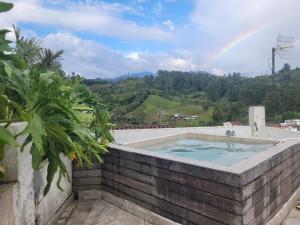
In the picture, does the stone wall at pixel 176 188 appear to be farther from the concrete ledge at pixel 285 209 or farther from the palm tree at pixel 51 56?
the palm tree at pixel 51 56

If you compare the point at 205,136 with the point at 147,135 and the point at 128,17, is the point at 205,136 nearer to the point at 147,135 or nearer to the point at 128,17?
the point at 147,135

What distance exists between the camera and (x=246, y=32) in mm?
19797

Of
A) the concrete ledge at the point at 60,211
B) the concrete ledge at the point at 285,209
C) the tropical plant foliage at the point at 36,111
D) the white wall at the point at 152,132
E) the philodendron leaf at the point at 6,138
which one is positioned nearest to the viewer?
the philodendron leaf at the point at 6,138

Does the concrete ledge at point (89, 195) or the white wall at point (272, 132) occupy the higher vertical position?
the white wall at point (272, 132)

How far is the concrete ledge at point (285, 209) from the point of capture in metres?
3.17

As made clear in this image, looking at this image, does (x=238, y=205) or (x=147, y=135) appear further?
(x=147, y=135)

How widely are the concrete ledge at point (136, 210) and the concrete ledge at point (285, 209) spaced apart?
1.13m

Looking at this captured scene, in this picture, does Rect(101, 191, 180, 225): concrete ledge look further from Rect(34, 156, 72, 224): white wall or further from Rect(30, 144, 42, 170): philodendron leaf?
Rect(30, 144, 42, 170): philodendron leaf

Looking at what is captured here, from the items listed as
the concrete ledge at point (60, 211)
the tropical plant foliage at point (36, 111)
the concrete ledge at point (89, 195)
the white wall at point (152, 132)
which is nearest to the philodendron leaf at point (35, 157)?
the tropical plant foliage at point (36, 111)

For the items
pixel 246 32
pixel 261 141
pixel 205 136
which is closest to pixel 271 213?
pixel 261 141

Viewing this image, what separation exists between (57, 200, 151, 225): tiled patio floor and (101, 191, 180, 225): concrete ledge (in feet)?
0.16

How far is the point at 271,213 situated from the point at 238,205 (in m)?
0.88

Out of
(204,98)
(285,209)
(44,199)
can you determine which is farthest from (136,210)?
(204,98)

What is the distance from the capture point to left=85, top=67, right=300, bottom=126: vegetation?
26359 millimetres
